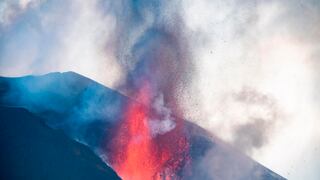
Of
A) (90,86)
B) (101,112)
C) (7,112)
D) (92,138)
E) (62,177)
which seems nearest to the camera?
(62,177)

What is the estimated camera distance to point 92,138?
3725cm

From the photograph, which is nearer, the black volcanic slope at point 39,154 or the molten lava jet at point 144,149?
the black volcanic slope at point 39,154

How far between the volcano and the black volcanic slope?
173 cm

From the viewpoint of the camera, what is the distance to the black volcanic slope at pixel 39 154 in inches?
1205

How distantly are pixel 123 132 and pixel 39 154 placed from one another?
32.2ft

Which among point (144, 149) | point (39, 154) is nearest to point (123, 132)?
point (144, 149)

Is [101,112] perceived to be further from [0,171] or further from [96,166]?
[0,171]

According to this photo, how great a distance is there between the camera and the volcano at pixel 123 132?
36906 mm

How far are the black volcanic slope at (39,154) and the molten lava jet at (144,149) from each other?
3371 mm

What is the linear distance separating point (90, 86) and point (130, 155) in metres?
10.4

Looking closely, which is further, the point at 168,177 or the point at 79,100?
the point at 79,100

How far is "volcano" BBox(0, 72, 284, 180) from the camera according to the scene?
36.9 metres

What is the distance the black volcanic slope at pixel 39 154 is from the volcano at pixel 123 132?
173 cm

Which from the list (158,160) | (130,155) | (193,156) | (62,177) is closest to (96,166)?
(62,177)
